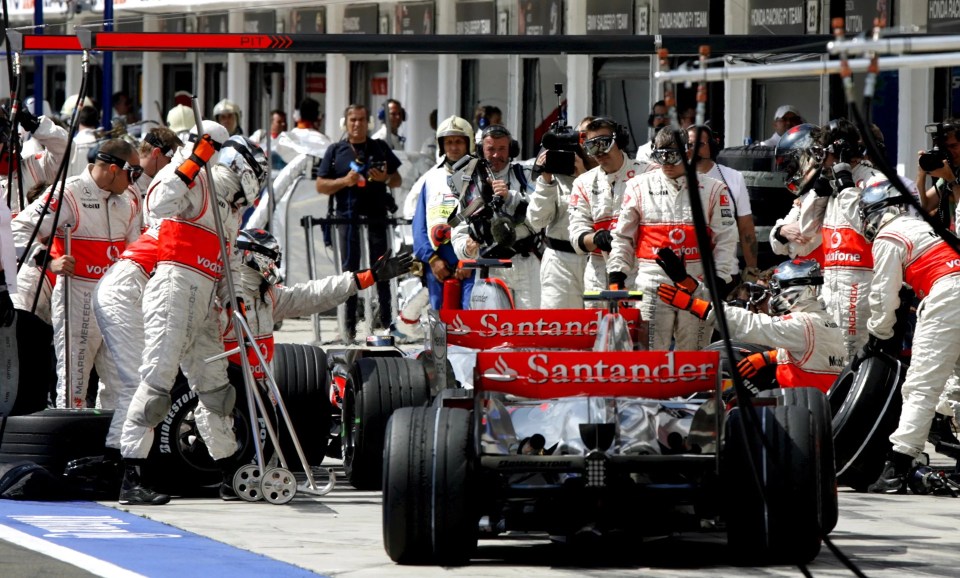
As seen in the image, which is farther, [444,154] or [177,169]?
[444,154]

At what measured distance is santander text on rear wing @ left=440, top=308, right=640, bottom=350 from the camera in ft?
31.4

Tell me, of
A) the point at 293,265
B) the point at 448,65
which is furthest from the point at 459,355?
the point at 448,65

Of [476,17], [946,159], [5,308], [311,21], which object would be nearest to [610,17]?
[476,17]

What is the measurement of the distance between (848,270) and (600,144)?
1744 mm

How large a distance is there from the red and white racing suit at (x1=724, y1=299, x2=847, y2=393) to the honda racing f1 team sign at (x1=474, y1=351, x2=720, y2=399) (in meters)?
1.85

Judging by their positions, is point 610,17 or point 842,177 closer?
point 842,177

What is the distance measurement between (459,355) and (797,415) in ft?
8.01

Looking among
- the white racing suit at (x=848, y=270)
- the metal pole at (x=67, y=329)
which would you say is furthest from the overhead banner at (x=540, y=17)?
the metal pole at (x=67, y=329)

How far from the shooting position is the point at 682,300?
9.56m

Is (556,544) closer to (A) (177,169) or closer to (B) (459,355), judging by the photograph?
(B) (459,355)

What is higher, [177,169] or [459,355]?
[177,169]

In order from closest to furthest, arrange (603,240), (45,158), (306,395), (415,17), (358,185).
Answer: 1. (306,395)
2. (603,240)
3. (45,158)
4. (358,185)
5. (415,17)

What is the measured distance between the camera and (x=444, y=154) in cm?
1287

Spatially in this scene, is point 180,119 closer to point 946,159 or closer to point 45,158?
point 45,158
